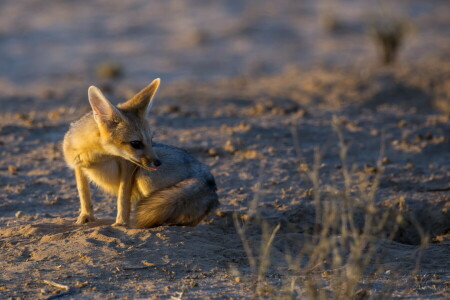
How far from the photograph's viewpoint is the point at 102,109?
18.2ft

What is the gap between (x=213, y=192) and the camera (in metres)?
5.83

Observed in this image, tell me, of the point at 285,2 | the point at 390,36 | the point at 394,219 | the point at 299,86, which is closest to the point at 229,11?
the point at 285,2

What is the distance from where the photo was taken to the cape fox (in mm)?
5539

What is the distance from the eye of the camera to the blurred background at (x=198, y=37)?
15.5m

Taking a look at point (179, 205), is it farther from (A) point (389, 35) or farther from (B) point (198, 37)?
(B) point (198, 37)

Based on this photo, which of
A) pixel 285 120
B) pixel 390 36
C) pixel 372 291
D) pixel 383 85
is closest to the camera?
pixel 372 291

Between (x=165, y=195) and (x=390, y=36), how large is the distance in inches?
368

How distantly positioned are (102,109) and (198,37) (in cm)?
1256

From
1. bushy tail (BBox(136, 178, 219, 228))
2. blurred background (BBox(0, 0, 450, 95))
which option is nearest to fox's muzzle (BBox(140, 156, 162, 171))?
bushy tail (BBox(136, 178, 219, 228))

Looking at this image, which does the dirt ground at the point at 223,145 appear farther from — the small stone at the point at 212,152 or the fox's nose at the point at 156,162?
the fox's nose at the point at 156,162

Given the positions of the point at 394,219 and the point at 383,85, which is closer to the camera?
the point at 394,219

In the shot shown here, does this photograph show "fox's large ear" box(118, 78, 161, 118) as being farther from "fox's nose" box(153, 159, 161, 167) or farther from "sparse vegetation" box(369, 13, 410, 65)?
"sparse vegetation" box(369, 13, 410, 65)

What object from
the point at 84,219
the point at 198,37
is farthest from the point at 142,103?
the point at 198,37

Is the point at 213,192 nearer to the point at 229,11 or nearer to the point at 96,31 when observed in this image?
the point at 96,31
